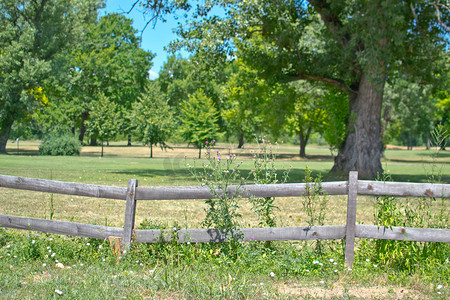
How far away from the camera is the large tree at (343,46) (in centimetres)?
1616

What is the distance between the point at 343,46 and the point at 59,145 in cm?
3019

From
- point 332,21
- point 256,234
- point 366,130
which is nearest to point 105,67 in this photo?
point 332,21

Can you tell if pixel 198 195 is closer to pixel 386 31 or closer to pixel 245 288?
pixel 245 288

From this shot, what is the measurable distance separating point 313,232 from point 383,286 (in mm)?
1071

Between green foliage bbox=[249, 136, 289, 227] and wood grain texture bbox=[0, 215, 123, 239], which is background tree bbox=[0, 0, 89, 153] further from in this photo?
green foliage bbox=[249, 136, 289, 227]

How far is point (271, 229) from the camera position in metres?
5.62

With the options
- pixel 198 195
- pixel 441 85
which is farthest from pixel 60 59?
pixel 198 195

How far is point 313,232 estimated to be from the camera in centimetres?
555

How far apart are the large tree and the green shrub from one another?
2518 cm

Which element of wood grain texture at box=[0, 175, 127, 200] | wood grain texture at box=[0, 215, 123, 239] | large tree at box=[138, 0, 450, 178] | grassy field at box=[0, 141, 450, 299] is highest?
large tree at box=[138, 0, 450, 178]

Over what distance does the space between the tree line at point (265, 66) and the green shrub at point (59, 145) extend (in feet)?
10.3

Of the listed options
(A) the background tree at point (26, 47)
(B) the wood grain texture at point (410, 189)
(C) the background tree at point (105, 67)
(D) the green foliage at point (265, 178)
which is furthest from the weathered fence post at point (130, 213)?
(C) the background tree at point (105, 67)

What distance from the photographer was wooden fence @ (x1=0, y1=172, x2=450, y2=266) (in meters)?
5.41

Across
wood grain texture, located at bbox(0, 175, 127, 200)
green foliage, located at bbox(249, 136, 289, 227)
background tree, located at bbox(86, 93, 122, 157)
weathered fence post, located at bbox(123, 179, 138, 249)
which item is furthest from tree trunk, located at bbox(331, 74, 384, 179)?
background tree, located at bbox(86, 93, 122, 157)
